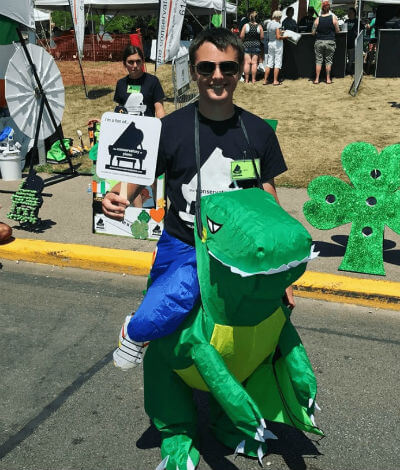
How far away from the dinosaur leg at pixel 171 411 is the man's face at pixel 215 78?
116 centimetres

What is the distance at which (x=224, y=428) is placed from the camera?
11.3 ft

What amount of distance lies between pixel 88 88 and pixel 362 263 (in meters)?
12.4

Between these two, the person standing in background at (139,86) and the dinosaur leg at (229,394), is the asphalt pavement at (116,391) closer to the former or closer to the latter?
the dinosaur leg at (229,394)

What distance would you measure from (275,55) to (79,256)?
9.35 meters

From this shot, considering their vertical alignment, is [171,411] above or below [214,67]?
below

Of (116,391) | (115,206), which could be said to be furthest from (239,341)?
(116,391)

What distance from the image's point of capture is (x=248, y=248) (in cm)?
231

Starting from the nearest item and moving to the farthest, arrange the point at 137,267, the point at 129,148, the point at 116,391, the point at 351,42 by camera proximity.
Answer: the point at 129,148 → the point at 116,391 → the point at 137,267 → the point at 351,42

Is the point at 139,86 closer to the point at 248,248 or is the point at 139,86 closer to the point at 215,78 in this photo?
the point at 215,78

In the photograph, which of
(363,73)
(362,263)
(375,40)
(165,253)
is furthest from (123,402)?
(375,40)

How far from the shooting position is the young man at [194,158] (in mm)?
2844

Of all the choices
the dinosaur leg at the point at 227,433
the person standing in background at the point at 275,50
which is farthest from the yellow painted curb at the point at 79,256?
the person standing in background at the point at 275,50

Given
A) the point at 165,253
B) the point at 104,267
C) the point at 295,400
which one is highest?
the point at 165,253

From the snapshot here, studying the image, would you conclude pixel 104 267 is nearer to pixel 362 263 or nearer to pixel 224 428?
pixel 362 263
